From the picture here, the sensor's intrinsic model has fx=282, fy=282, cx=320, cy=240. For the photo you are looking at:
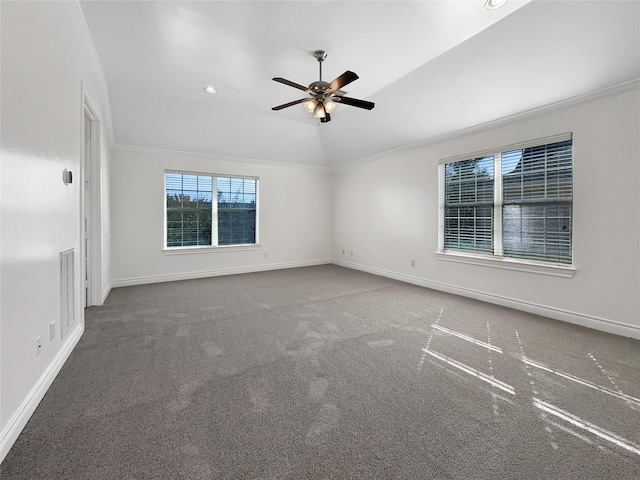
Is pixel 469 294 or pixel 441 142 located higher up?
pixel 441 142

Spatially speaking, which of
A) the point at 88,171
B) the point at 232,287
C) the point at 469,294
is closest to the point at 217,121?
the point at 88,171

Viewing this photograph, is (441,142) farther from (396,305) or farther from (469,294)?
(396,305)

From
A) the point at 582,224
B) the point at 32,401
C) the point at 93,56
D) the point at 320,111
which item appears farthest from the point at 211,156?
the point at 582,224

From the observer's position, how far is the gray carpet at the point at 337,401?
140 cm

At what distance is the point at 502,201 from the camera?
4031 millimetres

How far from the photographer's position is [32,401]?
174 centimetres

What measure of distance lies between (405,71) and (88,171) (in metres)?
4.33

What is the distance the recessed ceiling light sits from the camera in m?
2.44

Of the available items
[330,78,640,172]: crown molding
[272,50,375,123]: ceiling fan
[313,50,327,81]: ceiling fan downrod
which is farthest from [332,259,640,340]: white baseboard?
[313,50,327,81]: ceiling fan downrod

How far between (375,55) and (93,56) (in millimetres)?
3195

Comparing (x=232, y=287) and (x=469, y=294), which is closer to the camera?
(x=469, y=294)

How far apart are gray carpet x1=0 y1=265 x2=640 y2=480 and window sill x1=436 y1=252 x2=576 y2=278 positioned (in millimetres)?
653

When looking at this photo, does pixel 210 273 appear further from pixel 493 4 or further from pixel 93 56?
pixel 493 4

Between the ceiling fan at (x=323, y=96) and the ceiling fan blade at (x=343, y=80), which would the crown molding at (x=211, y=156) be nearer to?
the ceiling fan at (x=323, y=96)
